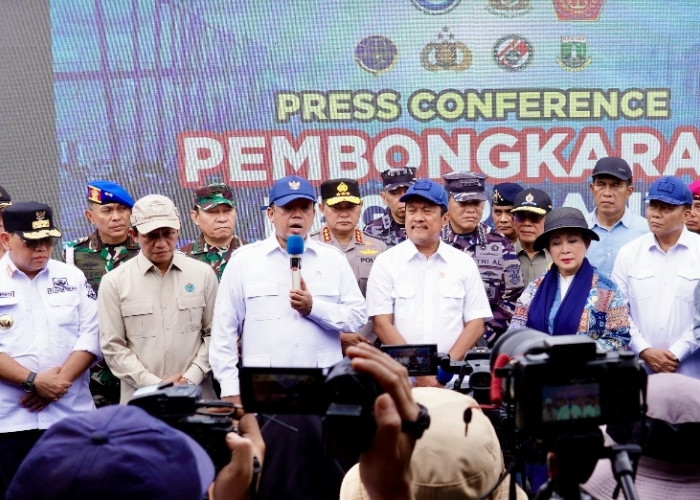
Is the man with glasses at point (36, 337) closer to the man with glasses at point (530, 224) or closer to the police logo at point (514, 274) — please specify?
the police logo at point (514, 274)

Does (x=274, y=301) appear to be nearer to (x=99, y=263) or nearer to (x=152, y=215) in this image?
(x=152, y=215)

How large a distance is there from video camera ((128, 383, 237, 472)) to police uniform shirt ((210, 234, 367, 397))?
2.23 m

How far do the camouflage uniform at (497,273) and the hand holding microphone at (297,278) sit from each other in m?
1.34

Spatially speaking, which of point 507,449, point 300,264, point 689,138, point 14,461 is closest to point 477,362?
point 507,449

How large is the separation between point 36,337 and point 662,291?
324cm

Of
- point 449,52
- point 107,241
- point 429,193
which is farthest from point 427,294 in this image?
point 449,52

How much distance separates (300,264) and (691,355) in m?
2.08

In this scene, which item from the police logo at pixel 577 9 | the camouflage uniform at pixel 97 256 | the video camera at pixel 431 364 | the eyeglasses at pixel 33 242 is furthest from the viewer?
the police logo at pixel 577 9

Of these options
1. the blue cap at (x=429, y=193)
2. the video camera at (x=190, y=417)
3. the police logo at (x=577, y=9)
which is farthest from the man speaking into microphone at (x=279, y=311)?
the police logo at (x=577, y=9)

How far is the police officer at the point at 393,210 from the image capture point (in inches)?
240

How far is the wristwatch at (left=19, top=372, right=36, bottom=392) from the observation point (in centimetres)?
458

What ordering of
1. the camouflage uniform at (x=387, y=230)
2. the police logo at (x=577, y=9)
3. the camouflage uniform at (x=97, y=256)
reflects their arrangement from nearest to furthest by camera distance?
1. the camouflage uniform at (x=97, y=256)
2. the camouflage uniform at (x=387, y=230)
3. the police logo at (x=577, y=9)

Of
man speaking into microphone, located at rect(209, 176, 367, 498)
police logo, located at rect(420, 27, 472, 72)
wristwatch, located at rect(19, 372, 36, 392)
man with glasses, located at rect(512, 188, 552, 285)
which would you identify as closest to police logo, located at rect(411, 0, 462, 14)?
police logo, located at rect(420, 27, 472, 72)

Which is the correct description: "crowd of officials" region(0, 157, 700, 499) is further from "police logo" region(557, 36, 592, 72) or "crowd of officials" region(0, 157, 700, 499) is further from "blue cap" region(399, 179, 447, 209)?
"police logo" region(557, 36, 592, 72)
